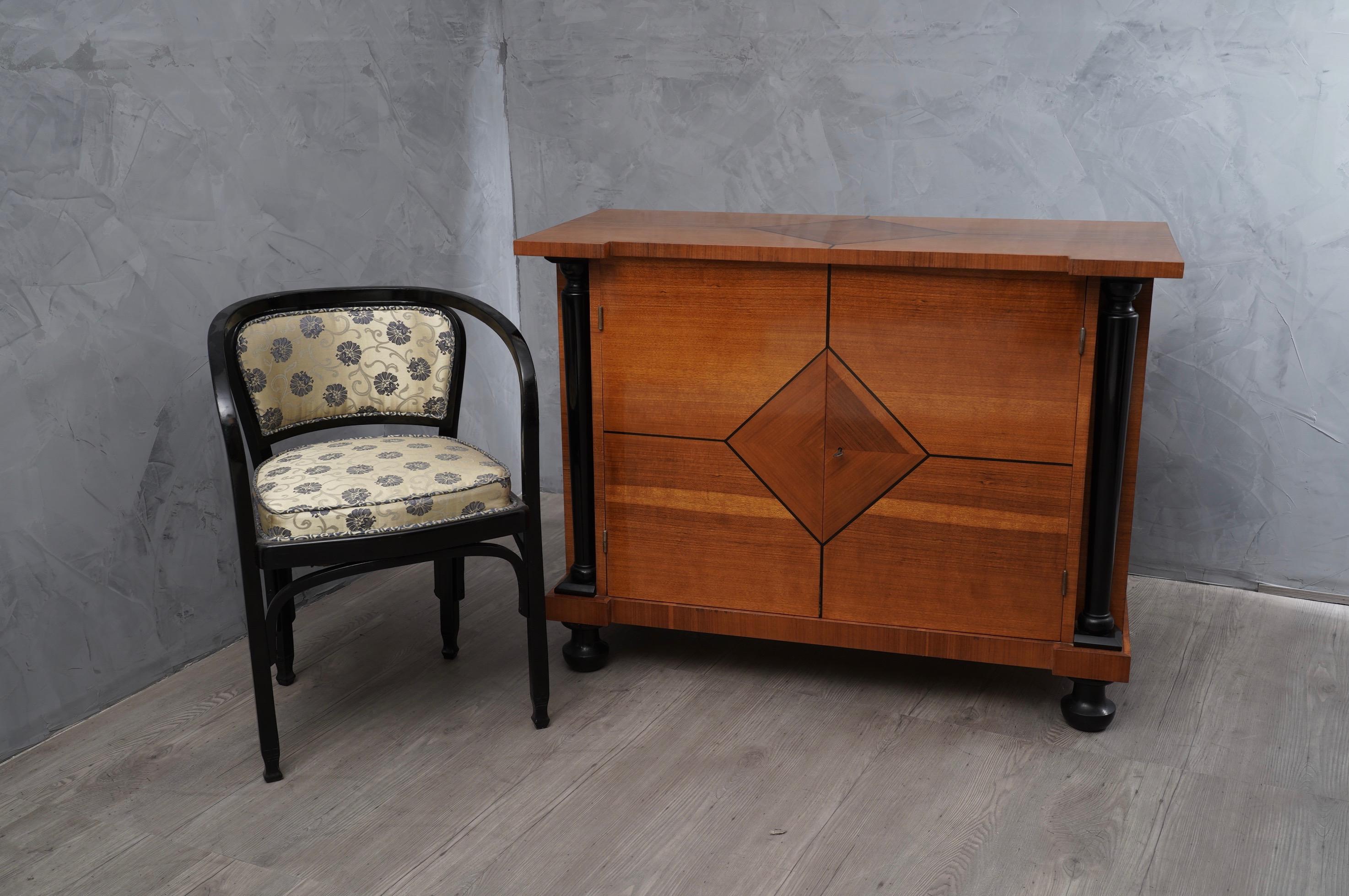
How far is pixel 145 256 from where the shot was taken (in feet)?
7.49

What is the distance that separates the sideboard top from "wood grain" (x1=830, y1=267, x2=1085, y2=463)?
47 millimetres

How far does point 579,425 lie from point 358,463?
44 cm

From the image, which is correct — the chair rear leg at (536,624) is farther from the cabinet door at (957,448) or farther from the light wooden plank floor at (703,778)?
the cabinet door at (957,448)

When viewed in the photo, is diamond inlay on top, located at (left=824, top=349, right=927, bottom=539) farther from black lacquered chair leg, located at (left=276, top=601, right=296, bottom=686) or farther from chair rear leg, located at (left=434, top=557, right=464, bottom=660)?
black lacquered chair leg, located at (left=276, top=601, right=296, bottom=686)

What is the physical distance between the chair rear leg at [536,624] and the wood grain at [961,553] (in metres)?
0.55

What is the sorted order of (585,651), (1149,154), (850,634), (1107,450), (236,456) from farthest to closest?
(1149,154)
(585,651)
(850,634)
(1107,450)
(236,456)

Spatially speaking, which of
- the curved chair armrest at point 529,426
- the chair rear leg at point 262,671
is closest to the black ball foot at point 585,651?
the curved chair armrest at point 529,426

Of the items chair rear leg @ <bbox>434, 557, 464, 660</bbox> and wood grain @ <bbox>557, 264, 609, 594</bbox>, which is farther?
chair rear leg @ <bbox>434, 557, 464, 660</bbox>

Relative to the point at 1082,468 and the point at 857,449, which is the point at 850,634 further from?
the point at 1082,468

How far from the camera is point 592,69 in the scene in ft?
10.2

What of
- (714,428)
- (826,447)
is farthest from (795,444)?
(714,428)

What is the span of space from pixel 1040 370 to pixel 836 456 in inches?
15.6

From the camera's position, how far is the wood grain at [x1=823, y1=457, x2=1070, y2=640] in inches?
82.2

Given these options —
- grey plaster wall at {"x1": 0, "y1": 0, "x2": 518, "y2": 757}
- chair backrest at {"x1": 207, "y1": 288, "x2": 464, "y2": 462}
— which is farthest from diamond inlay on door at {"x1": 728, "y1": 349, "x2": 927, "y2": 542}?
grey plaster wall at {"x1": 0, "y1": 0, "x2": 518, "y2": 757}
